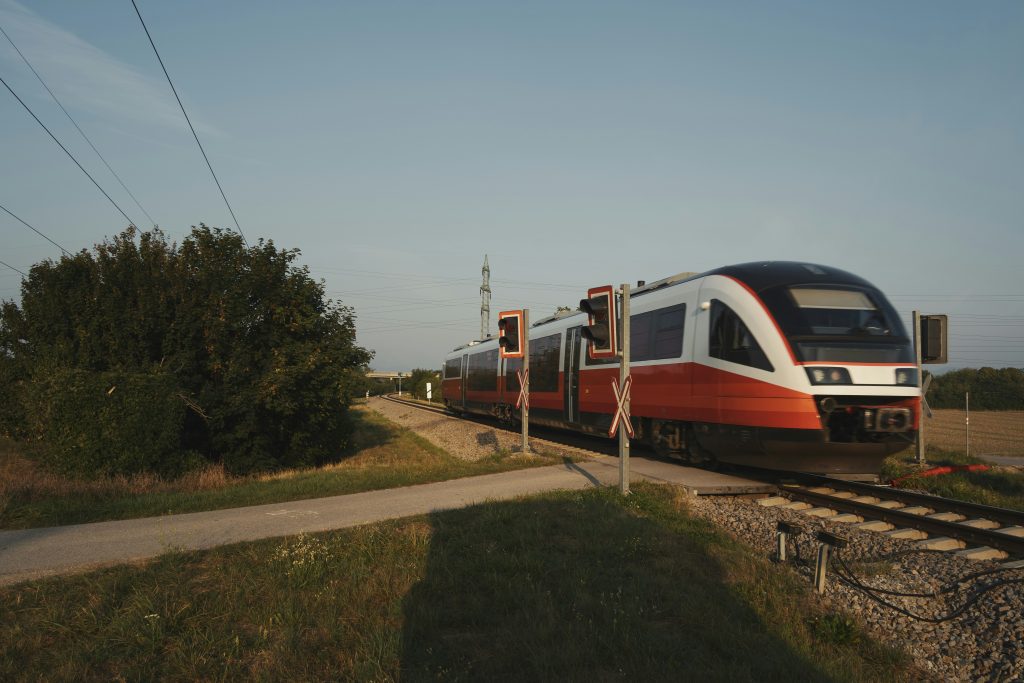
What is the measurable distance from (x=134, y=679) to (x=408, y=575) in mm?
2082

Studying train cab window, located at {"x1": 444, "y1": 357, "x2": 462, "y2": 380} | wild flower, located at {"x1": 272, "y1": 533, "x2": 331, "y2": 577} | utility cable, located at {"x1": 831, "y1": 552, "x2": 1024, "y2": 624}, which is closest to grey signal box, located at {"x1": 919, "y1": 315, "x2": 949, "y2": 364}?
utility cable, located at {"x1": 831, "y1": 552, "x2": 1024, "y2": 624}

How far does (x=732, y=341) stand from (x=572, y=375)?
7.11m

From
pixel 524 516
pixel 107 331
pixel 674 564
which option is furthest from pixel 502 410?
pixel 674 564

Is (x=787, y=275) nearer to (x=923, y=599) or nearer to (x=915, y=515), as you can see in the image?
(x=915, y=515)

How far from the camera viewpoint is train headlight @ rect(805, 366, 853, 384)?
908 centimetres

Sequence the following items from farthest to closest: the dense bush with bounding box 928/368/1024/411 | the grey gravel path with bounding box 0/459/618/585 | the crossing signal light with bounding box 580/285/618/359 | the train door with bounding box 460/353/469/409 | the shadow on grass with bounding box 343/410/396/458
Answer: the dense bush with bounding box 928/368/1024/411 → the train door with bounding box 460/353/469/409 → the shadow on grass with bounding box 343/410/396/458 → the crossing signal light with bounding box 580/285/618/359 → the grey gravel path with bounding box 0/459/618/585

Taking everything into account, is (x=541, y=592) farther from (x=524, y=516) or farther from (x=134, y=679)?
(x=134, y=679)

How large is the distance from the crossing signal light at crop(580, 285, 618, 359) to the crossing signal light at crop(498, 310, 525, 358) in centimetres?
481

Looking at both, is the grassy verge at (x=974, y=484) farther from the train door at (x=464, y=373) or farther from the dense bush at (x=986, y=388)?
the dense bush at (x=986, y=388)

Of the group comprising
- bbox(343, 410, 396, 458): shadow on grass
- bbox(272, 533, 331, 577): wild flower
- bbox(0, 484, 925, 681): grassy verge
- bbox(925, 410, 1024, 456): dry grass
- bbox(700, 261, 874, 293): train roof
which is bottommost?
bbox(343, 410, 396, 458): shadow on grass

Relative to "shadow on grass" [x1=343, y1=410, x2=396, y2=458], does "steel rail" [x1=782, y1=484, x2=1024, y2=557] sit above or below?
above

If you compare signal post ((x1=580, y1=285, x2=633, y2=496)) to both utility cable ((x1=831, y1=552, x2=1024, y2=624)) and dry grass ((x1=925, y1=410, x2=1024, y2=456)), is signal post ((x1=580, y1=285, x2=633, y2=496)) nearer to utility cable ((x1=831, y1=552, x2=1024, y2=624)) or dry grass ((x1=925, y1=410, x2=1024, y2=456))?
utility cable ((x1=831, y1=552, x2=1024, y2=624))

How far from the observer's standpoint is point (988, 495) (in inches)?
405

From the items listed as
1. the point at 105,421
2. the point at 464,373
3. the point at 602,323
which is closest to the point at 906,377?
the point at 602,323
